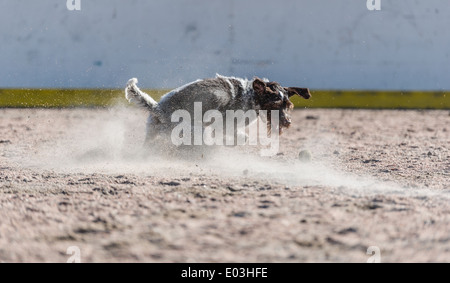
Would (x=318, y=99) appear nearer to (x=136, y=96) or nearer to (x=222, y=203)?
(x=136, y=96)

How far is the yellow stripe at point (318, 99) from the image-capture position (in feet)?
31.3

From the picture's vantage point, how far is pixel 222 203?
2816 mm

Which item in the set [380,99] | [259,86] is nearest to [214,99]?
[259,86]

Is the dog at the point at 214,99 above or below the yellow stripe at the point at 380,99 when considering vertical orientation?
below

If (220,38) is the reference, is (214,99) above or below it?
below

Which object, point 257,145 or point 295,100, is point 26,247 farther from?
point 295,100

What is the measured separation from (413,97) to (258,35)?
3.35 m

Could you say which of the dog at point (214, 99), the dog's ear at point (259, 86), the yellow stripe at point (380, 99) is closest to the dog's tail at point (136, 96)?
the dog at point (214, 99)

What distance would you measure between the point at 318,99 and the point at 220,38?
237 centimetres

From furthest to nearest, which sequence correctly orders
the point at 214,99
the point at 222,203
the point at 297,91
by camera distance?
the point at 297,91 → the point at 214,99 → the point at 222,203

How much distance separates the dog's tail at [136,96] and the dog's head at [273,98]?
951 mm

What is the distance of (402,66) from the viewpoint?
9617mm

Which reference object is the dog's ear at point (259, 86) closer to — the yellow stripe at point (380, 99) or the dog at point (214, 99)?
the dog at point (214, 99)

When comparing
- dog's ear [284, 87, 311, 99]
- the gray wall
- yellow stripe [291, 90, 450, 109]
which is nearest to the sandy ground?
dog's ear [284, 87, 311, 99]
